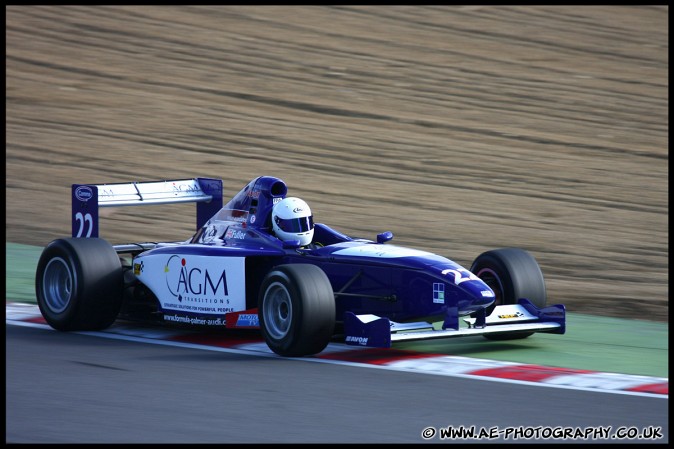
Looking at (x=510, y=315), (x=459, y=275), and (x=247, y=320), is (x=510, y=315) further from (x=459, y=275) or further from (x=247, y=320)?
(x=247, y=320)

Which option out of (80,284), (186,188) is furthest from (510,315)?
(186,188)

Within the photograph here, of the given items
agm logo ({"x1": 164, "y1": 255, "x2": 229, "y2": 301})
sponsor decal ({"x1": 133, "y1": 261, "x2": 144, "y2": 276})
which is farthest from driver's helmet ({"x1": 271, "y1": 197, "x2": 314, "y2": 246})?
sponsor decal ({"x1": 133, "y1": 261, "x2": 144, "y2": 276})

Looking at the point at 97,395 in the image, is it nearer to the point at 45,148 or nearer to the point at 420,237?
the point at 420,237

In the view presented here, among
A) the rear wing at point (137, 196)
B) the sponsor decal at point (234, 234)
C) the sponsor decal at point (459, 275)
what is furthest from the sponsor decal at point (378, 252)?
the rear wing at point (137, 196)

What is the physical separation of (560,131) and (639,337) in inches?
473

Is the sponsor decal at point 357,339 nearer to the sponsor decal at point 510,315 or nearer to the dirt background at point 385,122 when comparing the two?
the sponsor decal at point 510,315

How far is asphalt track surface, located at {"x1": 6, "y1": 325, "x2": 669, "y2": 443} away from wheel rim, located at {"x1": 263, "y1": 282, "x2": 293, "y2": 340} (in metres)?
0.23

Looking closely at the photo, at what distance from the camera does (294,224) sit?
10.8m

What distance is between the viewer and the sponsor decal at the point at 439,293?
9.92 metres

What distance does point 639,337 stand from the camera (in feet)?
36.2

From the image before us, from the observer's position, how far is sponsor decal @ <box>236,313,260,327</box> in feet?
33.9

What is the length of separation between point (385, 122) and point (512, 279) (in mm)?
12821

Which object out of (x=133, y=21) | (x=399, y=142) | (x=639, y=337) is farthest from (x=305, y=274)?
(x=133, y=21)

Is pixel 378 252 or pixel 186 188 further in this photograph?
pixel 186 188
